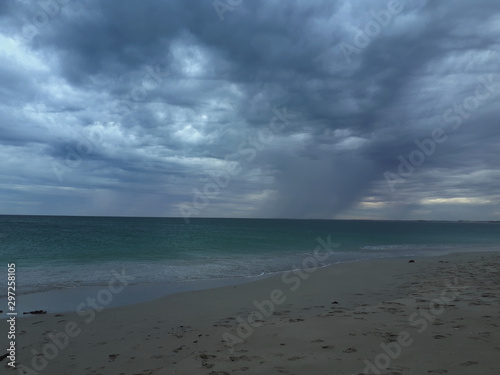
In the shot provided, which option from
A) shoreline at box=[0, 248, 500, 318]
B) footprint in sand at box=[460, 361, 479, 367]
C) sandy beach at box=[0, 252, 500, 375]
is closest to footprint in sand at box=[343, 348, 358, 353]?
sandy beach at box=[0, 252, 500, 375]

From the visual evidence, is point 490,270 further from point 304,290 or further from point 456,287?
point 304,290

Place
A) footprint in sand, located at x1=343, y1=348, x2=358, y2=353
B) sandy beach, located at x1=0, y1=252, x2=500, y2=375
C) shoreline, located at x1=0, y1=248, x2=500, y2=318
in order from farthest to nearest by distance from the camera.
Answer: shoreline, located at x1=0, y1=248, x2=500, y2=318 < footprint in sand, located at x1=343, y1=348, x2=358, y2=353 < sandy beach, located at x1=0, y1=252, x2=500, y2=375

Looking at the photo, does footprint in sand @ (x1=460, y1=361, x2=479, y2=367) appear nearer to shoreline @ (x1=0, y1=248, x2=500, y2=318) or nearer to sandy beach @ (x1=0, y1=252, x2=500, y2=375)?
sandy beach @ (x1=0, y1=252, x2=500, y2=375)

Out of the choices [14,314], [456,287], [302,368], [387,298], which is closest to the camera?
[302,368]

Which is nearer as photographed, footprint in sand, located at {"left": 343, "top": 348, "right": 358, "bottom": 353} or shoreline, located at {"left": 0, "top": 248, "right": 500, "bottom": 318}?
footprint in sand, located at {"left": 343, "top": 348, "right": 358, "bottom": 353}

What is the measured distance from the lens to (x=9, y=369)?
6.34 meters

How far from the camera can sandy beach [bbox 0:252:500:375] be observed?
5574mm

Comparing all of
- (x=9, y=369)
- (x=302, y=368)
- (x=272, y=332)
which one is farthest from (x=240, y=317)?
(x=9, y=369)

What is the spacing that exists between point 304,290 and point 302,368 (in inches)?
324

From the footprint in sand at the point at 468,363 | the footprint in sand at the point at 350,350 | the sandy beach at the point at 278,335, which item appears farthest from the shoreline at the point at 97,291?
the footprint in sand at the point at 468,363

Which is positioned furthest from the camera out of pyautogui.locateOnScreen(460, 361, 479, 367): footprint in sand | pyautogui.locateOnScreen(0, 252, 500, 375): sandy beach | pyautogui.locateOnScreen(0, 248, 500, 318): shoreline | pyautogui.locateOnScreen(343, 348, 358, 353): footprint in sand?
pyautogui.locateOnScreen(0, 248, 500, 318): shoreline

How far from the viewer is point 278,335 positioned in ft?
23.5

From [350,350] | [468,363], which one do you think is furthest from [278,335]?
[468,363]

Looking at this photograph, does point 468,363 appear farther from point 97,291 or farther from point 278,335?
point 97,291
